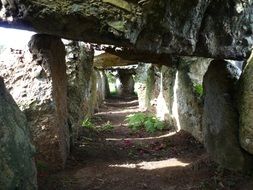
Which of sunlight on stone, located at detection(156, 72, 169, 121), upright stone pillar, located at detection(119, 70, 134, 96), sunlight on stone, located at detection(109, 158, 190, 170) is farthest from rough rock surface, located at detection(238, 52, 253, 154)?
upright stone pillar, located at detection(119, 70, 134, 96)

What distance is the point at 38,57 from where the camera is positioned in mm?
6766

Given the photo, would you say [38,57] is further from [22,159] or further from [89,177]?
[22,159]

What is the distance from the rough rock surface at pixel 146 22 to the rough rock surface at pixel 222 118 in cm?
A: 43

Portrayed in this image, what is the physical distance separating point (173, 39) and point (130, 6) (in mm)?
1123

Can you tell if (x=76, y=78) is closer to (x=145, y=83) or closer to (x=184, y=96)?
(x=184, y=96)

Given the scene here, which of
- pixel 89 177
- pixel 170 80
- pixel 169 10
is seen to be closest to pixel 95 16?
pixel 169 10

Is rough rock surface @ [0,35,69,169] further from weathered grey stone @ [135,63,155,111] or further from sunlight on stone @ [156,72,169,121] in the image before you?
weathered grey stone @ [135,63,155,111]

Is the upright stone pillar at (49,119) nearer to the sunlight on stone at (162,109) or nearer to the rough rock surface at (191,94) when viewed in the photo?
the rough rock surface at (191,94)

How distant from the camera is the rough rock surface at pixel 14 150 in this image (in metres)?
4.11

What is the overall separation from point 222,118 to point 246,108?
2.00ft

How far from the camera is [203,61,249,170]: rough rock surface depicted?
20.5 ft

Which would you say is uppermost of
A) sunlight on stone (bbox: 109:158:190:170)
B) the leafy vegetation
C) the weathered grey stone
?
the weathered grey stone

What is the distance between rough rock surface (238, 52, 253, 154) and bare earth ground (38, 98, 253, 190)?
1.97 ft

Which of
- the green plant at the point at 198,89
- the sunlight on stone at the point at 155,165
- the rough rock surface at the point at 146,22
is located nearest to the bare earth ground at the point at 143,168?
the sunlight on stone at the point at 155,165
